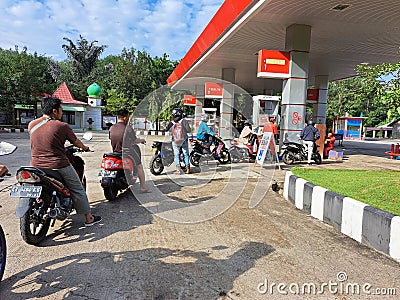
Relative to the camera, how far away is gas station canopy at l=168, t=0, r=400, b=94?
25.4 feet

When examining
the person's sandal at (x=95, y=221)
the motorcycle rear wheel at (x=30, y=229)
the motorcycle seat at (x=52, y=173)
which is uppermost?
the motorcycle seat at (x=52, y=173)

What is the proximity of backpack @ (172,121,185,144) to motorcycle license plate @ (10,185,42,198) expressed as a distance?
4.37m

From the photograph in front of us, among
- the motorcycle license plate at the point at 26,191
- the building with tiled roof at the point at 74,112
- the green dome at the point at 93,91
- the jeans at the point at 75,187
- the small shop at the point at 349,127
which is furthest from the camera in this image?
the green dome at the point at 93,91

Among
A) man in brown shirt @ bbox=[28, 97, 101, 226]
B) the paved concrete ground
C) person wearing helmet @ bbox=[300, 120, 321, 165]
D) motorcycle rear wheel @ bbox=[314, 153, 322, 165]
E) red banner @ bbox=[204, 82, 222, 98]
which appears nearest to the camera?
the paved concrete ground

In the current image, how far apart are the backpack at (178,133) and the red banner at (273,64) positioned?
3.23 m

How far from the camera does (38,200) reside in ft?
11.4

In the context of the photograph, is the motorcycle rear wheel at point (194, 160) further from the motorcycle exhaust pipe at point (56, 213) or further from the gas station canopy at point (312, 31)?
the motorcycle exhaust pipe at point (56, 213)

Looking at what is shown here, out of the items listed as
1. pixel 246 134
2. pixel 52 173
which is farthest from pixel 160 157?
pixel 52 173

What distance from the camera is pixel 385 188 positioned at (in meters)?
5.16

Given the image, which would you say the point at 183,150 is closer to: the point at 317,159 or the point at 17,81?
the point at 317,159

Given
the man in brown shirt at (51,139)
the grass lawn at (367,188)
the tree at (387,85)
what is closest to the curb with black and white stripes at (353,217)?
the grass lawn at (367,188)

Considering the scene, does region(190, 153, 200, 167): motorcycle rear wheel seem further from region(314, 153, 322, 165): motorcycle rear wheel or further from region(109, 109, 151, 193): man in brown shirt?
region(314, 153, 322, 165): motorcycle rear wheel

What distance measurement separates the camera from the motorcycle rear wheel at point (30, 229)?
10.6 ft

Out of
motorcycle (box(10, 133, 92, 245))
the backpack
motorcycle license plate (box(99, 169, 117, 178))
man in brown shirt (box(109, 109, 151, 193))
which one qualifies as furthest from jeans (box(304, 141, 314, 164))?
motorcycle (box(10, 133, 92, 245))
